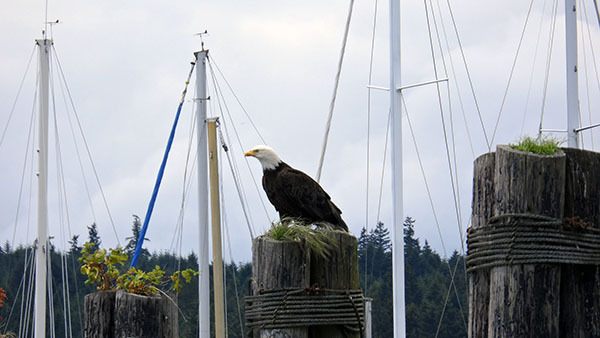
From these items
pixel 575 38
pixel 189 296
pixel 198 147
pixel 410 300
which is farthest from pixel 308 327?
pixel 410 300

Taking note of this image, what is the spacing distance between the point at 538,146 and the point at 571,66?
1892 centimetres

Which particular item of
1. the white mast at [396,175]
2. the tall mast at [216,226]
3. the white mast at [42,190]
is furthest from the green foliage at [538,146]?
the white mast at [42,190]

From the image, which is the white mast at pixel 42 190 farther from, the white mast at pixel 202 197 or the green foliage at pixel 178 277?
the green foliage at pixel 178 277

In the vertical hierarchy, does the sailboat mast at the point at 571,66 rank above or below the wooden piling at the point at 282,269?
above

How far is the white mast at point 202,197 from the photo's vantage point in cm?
2561

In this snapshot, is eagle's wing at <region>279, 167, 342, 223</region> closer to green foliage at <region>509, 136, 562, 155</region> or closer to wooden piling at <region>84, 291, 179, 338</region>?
wooden piling at <region>84, 291, 179, 338</region>

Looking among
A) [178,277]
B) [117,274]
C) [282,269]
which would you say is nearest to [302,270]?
[282,269]

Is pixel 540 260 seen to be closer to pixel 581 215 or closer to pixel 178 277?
A: pixel 581 215

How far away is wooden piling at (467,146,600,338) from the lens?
19.3 feet

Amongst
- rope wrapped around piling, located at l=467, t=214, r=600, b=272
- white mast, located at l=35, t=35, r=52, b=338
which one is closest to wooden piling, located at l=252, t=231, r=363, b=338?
rope wrapped around piling, located at l=467, t=214, r=600, b=272

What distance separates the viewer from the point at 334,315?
6629mm

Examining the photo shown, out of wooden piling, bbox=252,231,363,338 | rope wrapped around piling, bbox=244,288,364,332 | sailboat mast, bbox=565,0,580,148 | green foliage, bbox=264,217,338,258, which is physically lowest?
rope wrapped around piling, bbox=244,288,364,332

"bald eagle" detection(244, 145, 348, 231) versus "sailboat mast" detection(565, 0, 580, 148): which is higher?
"sailboat mast" detection(565, 0, 580, 148)

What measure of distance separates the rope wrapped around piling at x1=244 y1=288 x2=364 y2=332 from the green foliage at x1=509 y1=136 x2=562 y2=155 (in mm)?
1094
